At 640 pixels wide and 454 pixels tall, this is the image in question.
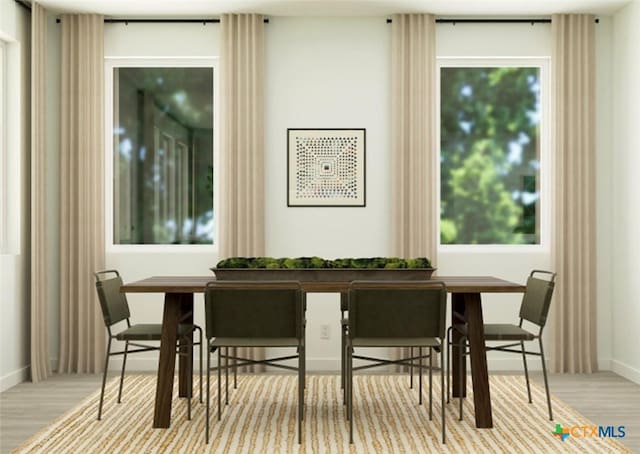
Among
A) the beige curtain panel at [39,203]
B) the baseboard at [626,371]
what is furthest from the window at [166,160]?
the baseboard at [626,371]

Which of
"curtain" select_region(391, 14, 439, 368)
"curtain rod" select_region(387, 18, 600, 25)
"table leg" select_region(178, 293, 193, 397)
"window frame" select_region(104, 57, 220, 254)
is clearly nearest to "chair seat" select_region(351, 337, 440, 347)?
"table leg" select_region(178, 293, 193, 397)

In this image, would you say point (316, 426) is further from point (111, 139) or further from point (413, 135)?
point (111, 139)

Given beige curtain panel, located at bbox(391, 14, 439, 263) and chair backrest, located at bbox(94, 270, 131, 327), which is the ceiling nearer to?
beige curtain panel, located at bbox(391, 14, 439, 263)

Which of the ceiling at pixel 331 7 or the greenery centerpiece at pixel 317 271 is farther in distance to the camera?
the ceiling at pixel 331 7

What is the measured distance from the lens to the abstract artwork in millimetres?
5586

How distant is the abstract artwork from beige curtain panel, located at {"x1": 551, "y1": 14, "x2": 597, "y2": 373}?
1.58 m

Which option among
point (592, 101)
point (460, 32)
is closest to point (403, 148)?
point (460, 32)

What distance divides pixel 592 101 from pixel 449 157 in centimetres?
119

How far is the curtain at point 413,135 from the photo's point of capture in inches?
217

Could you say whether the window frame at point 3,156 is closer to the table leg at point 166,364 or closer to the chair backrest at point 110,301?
the chair backrest at point 110,301

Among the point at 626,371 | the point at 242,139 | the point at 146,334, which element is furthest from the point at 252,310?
the point at 626,371

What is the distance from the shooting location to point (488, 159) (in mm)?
5789

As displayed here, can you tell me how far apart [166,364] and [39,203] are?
213 centimetres

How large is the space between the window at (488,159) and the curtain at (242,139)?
1526 millimetres
